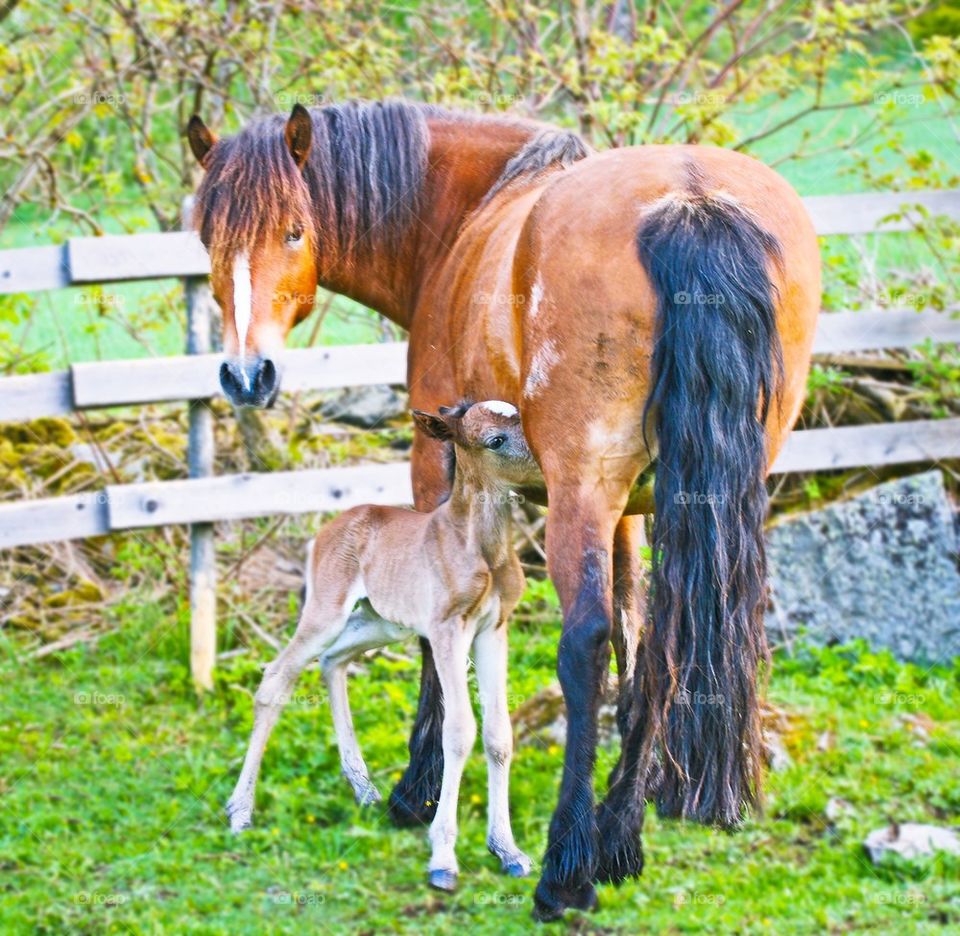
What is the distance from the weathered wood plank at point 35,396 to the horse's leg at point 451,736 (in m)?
3.09

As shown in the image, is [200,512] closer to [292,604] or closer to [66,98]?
[292,604]

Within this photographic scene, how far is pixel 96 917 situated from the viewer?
5137 millimetres

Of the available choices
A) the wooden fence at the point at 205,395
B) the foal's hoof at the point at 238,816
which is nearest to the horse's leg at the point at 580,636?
the foal's hoof at the point at 238,816

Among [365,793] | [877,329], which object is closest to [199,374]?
[365,793]

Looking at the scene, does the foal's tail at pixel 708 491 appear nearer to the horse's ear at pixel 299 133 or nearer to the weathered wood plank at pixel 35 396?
the horse's ear at pixel 299 133

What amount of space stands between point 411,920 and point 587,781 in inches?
52.1

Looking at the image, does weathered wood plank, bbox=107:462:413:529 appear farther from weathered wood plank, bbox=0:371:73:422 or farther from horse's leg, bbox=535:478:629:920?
horse's leg, bbox=535:478:629:920

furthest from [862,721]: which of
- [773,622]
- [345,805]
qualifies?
[345,805]

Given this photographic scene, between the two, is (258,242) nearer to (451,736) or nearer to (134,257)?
(451,736)

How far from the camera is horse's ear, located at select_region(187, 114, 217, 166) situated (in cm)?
521

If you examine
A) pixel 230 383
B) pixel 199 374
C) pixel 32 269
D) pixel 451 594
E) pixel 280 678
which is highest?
pixel 32 269

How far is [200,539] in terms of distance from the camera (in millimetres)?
7223

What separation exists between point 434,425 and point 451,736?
3.45 ft

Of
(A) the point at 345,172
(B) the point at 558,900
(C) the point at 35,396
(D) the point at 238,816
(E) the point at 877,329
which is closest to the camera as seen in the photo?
(B) the point at 558,900
